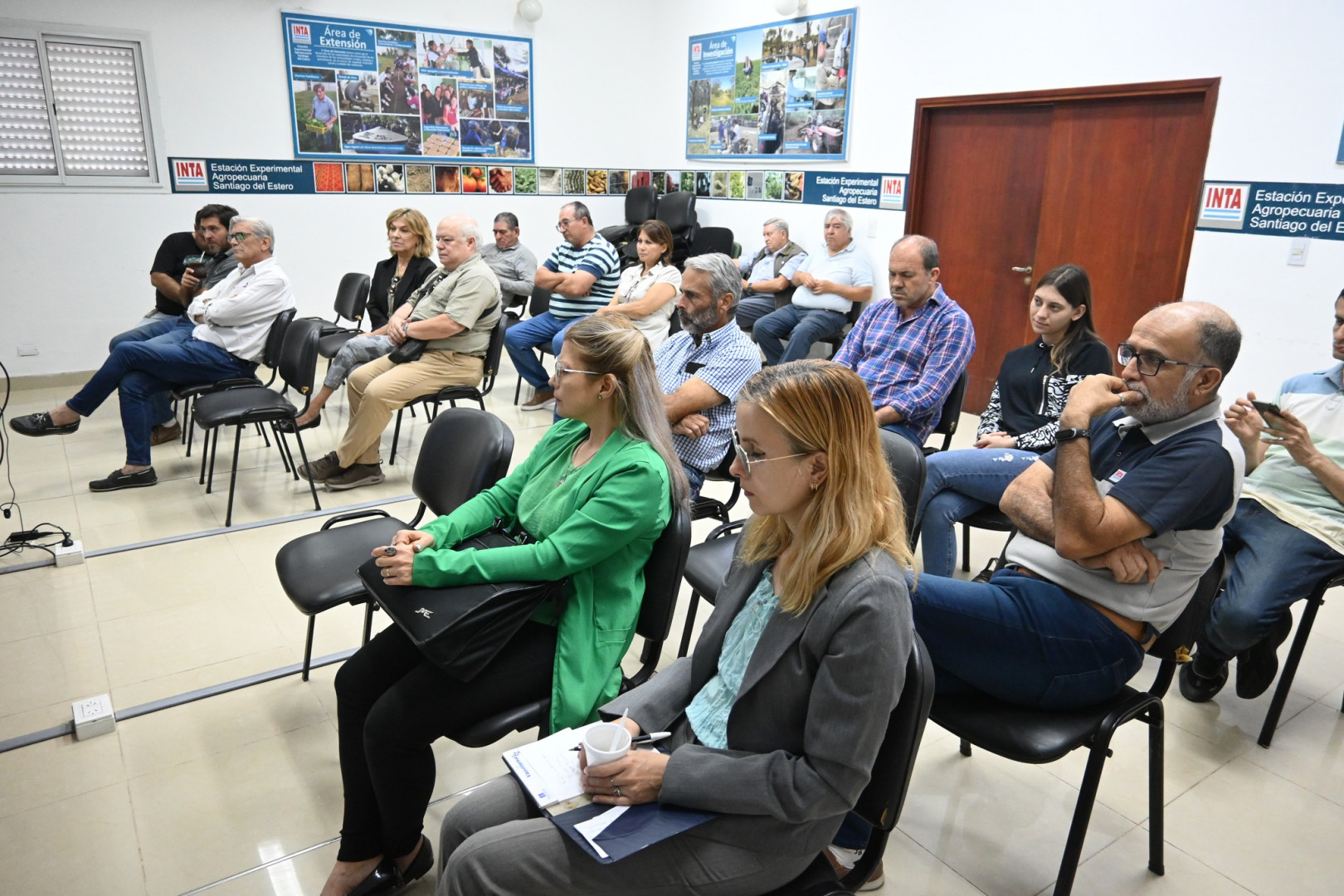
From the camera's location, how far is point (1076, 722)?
1760 mm

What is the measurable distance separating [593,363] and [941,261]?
4802 millimetres

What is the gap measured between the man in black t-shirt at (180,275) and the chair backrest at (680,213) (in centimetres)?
362

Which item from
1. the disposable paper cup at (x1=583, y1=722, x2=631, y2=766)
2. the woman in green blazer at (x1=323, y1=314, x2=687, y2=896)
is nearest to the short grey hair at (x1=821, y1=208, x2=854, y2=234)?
the woman in green blazer at (x1=323, y1=314, x2=687, y2=896)

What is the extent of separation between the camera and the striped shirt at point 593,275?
18.4 feet

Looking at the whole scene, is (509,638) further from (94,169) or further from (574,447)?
(94,169)

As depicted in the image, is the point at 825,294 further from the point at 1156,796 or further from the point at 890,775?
the point at 890,775

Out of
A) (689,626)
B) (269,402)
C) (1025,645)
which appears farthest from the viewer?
(269,402)

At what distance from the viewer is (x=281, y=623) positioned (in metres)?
3.11

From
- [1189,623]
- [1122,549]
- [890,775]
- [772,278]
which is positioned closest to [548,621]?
[890,775]

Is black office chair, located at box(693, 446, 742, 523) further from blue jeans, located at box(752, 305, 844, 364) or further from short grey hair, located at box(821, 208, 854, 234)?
short grey hair, located at box(821, 208, 854, 234)

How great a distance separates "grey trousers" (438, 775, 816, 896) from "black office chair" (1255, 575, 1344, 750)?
198cm

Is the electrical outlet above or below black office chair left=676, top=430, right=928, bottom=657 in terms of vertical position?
below

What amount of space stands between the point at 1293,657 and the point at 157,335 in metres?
5.79

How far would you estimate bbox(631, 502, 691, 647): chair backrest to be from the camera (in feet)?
6.28
